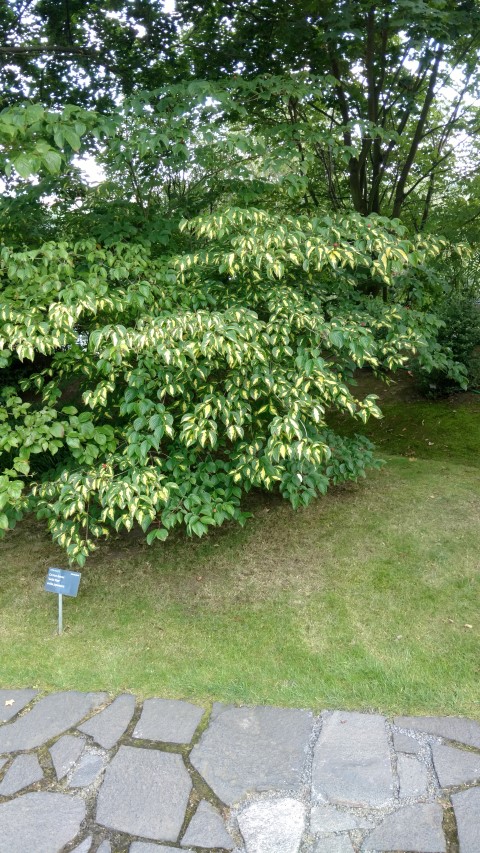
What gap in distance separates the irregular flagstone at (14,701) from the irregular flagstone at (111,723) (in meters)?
0.38

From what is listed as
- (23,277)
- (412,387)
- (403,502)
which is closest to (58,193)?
(23,277)

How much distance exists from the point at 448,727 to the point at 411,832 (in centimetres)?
59

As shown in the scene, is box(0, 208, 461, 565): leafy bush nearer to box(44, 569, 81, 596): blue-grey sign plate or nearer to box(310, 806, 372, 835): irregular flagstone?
box(44, 569, 81, 596): blue-grey sign plate

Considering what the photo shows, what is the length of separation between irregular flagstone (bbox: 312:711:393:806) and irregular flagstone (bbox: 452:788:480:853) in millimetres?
239

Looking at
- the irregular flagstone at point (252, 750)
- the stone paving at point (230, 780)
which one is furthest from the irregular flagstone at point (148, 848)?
the irregular flagstone at point (252, 750)

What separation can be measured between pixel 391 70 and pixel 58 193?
4.23 m

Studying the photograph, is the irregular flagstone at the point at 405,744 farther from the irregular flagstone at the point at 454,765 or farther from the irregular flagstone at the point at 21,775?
the irregular flagstone at the point at 21,775

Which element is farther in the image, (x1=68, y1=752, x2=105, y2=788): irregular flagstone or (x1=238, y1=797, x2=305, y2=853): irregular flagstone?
(x1=68, y1=752, x2=105, y2=788): irregular flagstone

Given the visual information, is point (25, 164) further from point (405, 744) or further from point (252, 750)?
point (405, 744)

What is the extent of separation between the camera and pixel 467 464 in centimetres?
568

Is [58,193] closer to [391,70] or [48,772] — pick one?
[48,772]

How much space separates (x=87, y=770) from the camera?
8.10ft

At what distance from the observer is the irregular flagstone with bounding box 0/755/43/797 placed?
240cm

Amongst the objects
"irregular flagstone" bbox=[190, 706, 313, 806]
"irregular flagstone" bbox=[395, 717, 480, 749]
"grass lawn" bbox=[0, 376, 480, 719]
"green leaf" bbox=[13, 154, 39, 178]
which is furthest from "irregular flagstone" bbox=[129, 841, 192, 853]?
"green leaf" bbox=[13, 154, 39, 178]
